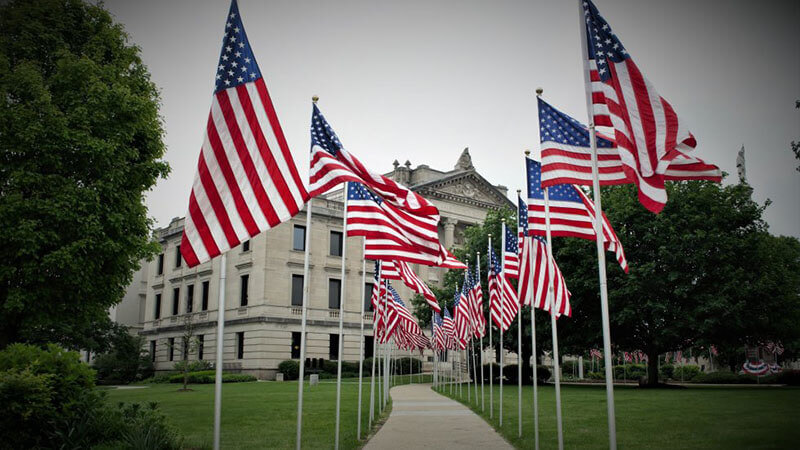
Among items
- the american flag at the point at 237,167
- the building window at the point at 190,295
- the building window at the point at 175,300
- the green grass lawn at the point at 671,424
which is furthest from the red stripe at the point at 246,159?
the building window at the point at 175,300

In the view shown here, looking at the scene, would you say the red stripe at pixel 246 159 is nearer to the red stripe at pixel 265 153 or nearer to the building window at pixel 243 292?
the red stripe at pixel 265 153

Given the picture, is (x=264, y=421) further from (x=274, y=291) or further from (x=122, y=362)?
(x=122, y=362)

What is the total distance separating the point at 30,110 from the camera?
20875 millimetres

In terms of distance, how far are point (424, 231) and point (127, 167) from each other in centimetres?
1410

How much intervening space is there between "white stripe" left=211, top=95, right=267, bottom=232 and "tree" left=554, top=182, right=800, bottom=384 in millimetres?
28953

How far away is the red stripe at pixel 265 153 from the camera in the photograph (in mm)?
8219

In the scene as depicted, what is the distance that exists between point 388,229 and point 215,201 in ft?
19.1

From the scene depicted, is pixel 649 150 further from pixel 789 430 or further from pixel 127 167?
pixel 127 167

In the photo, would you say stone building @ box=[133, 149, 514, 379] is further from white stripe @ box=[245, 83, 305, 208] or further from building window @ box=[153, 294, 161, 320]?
white stripe @ box=[245, 83, 305, 208]

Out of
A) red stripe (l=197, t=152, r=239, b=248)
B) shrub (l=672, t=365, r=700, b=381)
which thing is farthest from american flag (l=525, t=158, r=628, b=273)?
shrub (l=672, t=365, r=700, b=381)

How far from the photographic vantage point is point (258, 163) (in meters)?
8.27

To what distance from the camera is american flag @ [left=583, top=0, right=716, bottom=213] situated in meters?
8.89

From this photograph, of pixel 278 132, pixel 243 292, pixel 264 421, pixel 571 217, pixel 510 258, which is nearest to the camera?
pixel 278 132

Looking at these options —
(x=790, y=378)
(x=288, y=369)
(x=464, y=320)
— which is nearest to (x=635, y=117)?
(x=464, y=320)
